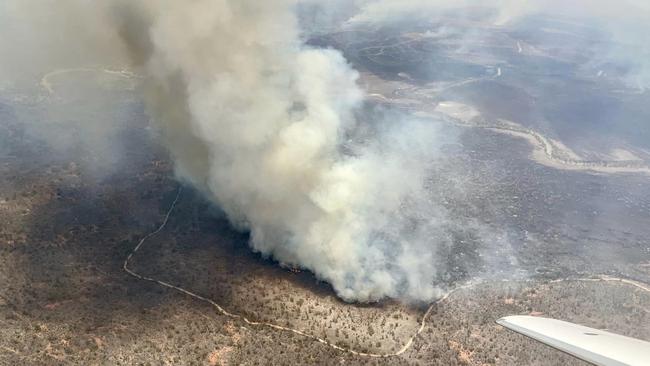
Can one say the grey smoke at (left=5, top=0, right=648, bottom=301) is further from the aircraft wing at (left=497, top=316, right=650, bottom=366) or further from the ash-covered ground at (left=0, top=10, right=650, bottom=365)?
the aircraft wing at (left=497, top=316, right=650, bottom=366)

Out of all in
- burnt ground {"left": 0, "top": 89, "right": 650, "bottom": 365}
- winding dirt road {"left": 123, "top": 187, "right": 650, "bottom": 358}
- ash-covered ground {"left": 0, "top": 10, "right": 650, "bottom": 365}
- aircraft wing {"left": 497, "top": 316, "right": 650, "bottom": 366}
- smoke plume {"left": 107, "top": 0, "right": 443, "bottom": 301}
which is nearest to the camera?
aircraft wing {"left": 497, "top": 316, "right": 650, "bottom": 366}

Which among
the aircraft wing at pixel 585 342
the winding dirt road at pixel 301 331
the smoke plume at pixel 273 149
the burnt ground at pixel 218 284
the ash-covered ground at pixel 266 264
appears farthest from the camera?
the smoke plume at pixel 273 149

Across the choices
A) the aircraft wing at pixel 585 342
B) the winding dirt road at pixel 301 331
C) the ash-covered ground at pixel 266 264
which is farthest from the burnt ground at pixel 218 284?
the aircraft wing at pixel 585 342

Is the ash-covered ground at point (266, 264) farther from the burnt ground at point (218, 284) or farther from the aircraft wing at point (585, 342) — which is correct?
the aircraft wing at point (585, 342)

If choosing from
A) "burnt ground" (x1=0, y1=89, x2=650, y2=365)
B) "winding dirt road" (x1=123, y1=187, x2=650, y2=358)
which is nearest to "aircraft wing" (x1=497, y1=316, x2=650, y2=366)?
"burnt ground" (x1=0, y1=89, x2=650, y2=365)

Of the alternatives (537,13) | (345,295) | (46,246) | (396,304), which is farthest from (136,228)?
(537,13)

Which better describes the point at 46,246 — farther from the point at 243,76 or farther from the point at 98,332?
the point at 243,76

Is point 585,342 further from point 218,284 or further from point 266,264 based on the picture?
point 266,264
